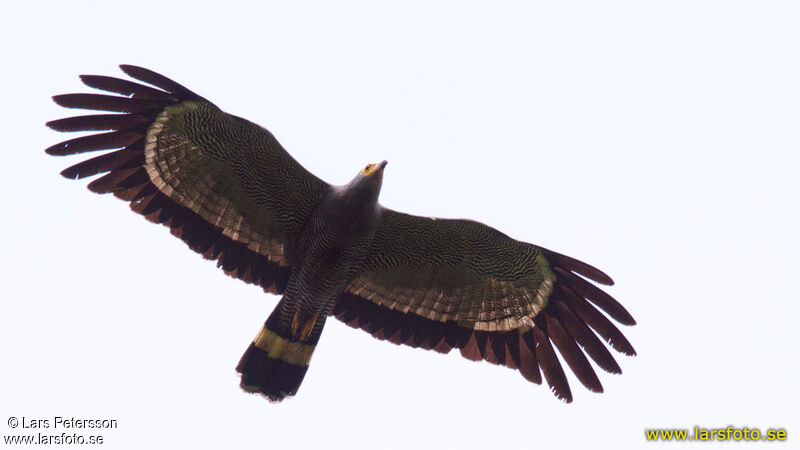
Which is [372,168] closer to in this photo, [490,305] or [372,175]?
[372,175]

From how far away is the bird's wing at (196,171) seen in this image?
10.7 m

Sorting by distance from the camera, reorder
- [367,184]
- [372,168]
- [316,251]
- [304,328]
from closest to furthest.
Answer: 1. [367,184]
2. [372,168]
3. [316,251]
4. [304,328]

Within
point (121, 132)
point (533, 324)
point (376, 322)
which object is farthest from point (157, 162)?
point (533, 324)

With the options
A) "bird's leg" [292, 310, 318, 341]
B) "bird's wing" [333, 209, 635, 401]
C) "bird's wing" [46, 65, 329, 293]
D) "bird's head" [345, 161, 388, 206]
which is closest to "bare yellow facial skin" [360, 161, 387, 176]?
"bird's head" [345, 161, 388, 206]

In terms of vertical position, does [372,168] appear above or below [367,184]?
above

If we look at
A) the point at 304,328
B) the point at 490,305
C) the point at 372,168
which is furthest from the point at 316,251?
the point at 490,305

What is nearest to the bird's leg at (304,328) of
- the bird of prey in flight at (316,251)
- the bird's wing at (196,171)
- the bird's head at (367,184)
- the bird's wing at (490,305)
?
the bird of prey in flight at (316,251)

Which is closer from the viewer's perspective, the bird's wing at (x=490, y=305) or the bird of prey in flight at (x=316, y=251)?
the bird of prey in flight at (x=316, y=251)

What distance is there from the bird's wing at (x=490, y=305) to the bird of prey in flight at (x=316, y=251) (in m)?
0.01

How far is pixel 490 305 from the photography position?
1205cm

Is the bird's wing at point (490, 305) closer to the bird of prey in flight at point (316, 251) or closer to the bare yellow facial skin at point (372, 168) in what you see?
the bird of prey in flight at point (316, 251)

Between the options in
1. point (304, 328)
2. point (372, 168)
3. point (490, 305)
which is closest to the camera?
point (372, 168)

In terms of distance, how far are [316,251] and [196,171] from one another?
5.35 ft

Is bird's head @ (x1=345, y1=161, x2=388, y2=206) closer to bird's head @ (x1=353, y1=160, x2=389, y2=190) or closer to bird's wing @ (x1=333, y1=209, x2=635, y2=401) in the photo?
bird's head @ (x1=353, y1=160, x2=389, y2=190)
